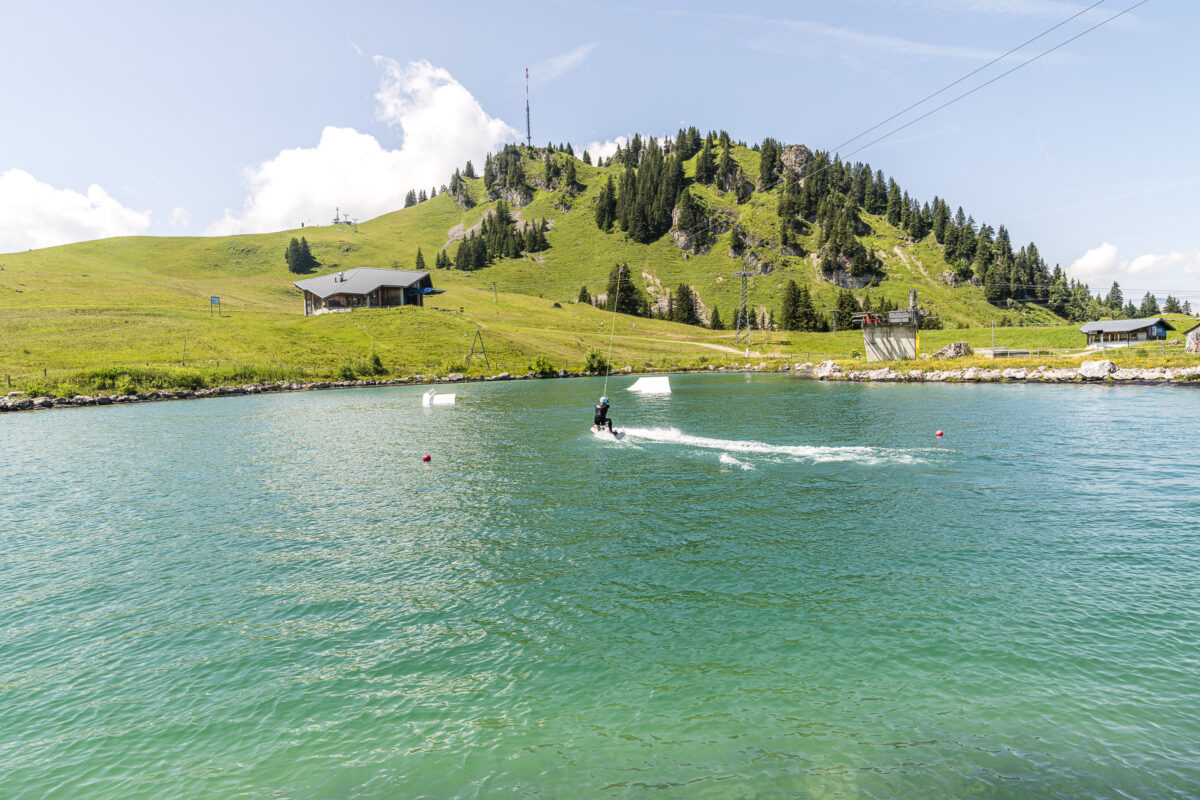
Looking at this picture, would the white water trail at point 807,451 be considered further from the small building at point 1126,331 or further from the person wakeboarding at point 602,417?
the small building at point 1126,331

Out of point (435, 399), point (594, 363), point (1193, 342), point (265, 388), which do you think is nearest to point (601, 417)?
point (435, 399)

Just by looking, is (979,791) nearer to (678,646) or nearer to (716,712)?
(716,712)

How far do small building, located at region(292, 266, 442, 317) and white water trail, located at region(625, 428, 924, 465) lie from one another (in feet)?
426

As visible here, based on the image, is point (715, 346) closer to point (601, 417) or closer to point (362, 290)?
point (362, 290)

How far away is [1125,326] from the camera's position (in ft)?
442

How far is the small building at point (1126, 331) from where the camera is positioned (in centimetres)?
13262

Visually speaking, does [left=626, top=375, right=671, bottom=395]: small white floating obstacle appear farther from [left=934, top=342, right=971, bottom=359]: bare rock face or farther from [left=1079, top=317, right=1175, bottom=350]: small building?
[left=1079, top=317, right=1175, bottom=350]: small building

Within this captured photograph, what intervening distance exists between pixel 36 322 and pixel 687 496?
132966 millimetres

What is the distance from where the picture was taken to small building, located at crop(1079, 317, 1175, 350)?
435ft

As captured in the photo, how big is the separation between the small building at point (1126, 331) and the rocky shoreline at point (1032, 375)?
6593 centimetres

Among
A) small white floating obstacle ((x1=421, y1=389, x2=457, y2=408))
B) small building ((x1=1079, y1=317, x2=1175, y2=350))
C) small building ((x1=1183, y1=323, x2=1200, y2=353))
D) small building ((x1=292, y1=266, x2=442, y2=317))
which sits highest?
small building ((x1=292, y1=266, x2=442, y2=317))

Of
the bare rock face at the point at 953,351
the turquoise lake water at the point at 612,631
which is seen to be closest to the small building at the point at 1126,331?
the bare rock face at the point at 953,351

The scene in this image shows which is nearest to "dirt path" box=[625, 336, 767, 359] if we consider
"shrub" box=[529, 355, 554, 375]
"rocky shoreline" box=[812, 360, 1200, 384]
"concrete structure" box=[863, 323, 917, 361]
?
"concrete structure" box=[863, 323, 917, 361]

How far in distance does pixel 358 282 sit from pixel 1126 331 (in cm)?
18650
